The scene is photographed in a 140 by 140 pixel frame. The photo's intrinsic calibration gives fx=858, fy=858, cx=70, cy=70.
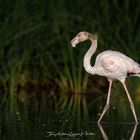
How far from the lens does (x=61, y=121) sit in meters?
13.5

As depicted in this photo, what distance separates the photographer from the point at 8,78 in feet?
59.7

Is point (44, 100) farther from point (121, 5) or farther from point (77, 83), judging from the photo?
point (121, 5)

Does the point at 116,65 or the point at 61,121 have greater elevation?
the point at 116,65

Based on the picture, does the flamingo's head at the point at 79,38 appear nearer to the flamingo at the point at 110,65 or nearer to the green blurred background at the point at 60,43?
the flamingo at the point at 110,65

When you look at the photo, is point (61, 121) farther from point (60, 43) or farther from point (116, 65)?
point (60, 43)

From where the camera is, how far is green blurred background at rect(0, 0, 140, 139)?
17734mm

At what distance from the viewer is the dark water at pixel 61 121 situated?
11.8m

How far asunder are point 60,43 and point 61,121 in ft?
15.4

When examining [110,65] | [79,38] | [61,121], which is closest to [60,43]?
[110,65]

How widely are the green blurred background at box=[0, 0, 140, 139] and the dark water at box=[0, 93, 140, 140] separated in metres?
0.75

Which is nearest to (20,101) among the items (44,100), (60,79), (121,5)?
(44,100)

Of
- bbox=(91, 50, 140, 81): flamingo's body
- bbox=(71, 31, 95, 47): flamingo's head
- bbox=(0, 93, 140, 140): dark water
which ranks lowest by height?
bbox=(0, 93, 140, 140): dark water

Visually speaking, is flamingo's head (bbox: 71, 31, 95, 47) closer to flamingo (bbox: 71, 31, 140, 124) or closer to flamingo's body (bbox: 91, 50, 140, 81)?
flamingo (bbox: 71, 31, 140, 124)

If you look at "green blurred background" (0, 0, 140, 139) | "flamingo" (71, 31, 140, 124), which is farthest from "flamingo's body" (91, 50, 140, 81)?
"green blurred background" (0, 0, 140, 139)
